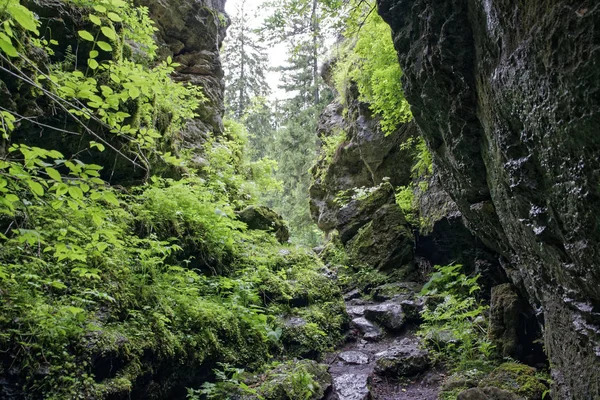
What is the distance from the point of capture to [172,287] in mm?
5047

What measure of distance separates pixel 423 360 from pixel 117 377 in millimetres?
4522

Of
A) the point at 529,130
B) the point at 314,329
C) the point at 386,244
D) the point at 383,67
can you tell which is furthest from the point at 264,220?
the point at 529,130

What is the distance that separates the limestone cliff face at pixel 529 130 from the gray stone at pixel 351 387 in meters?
→ 2.46

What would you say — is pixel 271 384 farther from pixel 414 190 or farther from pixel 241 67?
pixel 241 67

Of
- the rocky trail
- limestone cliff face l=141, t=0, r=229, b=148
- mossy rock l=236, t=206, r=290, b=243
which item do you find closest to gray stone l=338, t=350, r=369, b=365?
the rocky trail

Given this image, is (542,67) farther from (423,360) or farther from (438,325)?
(438,325)

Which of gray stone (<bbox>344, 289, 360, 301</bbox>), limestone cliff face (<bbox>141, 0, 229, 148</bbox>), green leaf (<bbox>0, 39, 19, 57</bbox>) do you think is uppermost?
limestone cliff face (<bbox>141, 0, 229, 148</bbox>)

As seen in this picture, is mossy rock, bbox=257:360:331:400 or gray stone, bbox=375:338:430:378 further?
gray stone, bbox=375:338:430:378

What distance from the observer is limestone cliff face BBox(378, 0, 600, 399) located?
87.0 inches

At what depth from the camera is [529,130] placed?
2.82 meters

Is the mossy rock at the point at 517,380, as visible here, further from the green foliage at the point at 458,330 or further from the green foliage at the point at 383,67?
the green foliage at the point at 383,67

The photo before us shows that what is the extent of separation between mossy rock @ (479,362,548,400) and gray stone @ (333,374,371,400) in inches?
61.5

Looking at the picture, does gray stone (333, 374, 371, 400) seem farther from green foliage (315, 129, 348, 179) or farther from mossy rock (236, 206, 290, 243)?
green foliage (315, 129, 348, 179)

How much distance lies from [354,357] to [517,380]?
2947 mm
